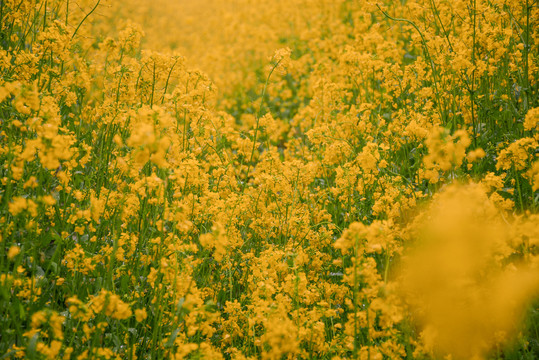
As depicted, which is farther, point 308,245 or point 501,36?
point 501,36

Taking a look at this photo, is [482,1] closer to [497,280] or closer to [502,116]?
[502,116]

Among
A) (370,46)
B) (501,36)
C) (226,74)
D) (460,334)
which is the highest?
(226,74)

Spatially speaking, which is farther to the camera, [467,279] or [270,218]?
[270,218]

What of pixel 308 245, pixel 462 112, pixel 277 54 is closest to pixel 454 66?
pixel 462 112

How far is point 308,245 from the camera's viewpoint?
358 centimetres

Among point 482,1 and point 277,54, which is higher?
point 482,1

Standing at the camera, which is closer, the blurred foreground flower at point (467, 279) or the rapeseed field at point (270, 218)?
the blurred foreground flower at point (467, 279)

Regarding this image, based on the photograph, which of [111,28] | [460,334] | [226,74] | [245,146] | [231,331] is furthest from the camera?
[111,28]

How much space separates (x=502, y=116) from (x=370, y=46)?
6.82ft

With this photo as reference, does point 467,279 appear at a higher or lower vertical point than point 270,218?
lower

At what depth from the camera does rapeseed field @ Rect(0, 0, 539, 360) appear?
2.17m

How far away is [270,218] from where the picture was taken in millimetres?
3672

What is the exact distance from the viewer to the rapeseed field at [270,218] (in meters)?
2.17

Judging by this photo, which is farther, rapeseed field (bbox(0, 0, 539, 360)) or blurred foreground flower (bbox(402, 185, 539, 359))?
rapeseed field (bbox(0, 0, 539, 360))
